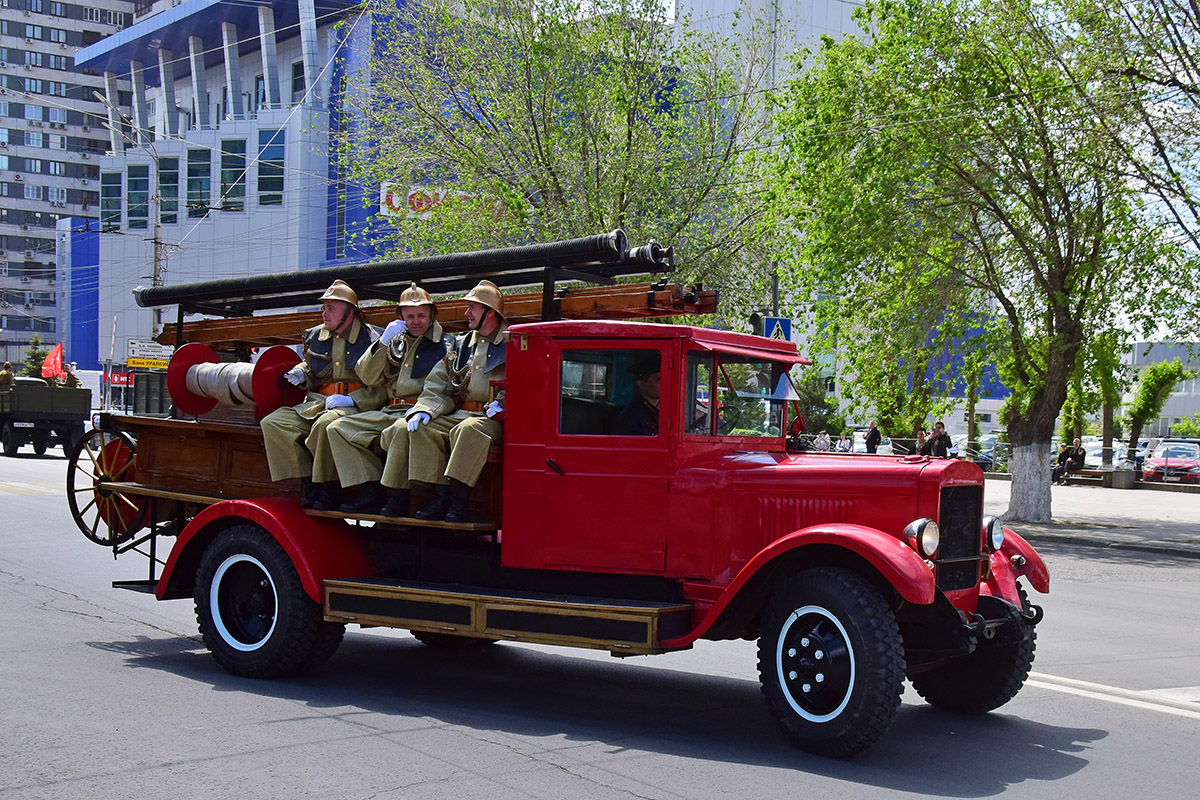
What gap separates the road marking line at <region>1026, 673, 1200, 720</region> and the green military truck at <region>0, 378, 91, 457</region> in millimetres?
29698

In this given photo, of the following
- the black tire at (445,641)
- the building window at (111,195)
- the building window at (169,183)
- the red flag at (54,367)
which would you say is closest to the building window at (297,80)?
the building window at (169,183)

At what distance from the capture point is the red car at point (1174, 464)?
41000mm

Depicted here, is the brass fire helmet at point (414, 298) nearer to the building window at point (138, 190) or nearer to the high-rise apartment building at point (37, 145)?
the building window at point (138, 190)

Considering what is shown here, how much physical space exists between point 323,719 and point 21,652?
285cm

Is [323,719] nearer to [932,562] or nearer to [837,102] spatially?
[932,562]

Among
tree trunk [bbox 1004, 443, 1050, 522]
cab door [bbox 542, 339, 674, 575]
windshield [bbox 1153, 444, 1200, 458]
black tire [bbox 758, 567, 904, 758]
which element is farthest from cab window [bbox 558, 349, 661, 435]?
windshield [bbox 1153, 444, 1200, 458]

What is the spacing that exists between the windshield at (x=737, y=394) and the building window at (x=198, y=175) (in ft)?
201

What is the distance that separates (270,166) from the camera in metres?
62.7

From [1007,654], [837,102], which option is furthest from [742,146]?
[1007,654]

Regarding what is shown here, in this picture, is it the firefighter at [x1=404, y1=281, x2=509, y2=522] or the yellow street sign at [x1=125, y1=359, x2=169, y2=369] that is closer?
the firefighter at [x1=404, y1=281, x2=509, y2=522]

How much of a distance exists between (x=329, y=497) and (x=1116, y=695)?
5.12m

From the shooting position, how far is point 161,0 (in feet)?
303

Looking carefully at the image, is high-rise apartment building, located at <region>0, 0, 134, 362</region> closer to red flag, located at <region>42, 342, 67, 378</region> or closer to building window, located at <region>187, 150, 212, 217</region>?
building window, located at <region>187, 150, 212, 217</region>

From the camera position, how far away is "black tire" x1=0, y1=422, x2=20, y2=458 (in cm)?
3278
